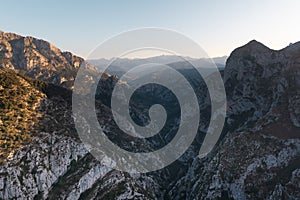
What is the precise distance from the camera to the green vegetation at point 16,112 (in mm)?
104762

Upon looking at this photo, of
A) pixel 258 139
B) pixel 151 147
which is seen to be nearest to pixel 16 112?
pixel 151 147

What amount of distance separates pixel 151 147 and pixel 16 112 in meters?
69.0

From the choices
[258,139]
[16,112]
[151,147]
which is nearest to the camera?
[258,139]

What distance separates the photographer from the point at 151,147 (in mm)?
150000

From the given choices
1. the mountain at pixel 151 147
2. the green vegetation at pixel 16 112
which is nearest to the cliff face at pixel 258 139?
the mountain at pixel 151 147

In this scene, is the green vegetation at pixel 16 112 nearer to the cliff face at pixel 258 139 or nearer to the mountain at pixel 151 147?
the mountain at pixel 151 147

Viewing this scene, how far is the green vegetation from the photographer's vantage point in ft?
344

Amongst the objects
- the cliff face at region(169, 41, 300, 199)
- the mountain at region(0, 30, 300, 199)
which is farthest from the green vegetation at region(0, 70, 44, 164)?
the cliff face at region(169, 41, 300, 199)

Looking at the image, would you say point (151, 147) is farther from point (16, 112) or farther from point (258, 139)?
point (16, 112)

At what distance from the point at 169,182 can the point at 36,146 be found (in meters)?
61.1

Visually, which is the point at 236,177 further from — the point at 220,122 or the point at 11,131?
the point at 11,131

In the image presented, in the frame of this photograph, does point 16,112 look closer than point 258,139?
No

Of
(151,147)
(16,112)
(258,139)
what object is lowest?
(151,147)

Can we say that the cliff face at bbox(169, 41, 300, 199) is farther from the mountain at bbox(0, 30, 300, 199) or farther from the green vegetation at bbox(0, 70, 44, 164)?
the green vegetation at bbox(0, 70, 44, 164)
